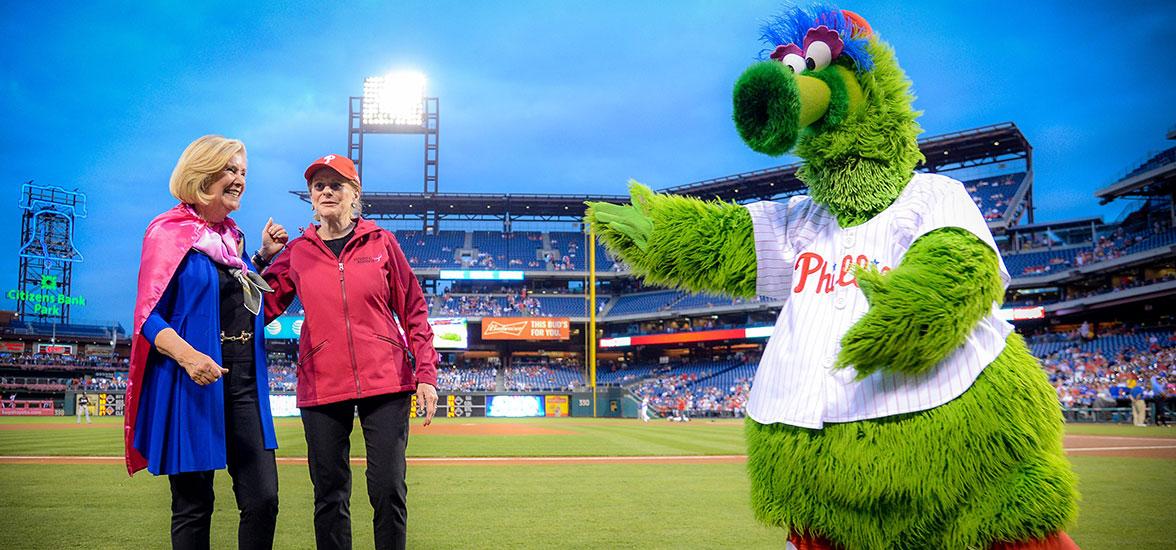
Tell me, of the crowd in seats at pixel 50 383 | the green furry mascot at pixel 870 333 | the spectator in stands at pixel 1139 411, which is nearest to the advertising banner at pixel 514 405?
the crowd in seats at pixel 50 383

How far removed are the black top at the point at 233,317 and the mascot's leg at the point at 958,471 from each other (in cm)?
228

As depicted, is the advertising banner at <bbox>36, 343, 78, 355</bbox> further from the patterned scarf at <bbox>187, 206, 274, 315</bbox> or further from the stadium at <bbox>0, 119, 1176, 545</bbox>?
the patterned scarf at <bbox>187, 206, 274, 315</bbox>

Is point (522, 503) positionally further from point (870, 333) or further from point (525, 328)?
point (525, 328)

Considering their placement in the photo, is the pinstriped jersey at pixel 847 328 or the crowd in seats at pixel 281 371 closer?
the pinstriped jersey at pixel 847 328

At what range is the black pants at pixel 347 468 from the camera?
325 centimetres

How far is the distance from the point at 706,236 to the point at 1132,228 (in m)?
41.0

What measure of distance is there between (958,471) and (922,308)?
20.2 inches

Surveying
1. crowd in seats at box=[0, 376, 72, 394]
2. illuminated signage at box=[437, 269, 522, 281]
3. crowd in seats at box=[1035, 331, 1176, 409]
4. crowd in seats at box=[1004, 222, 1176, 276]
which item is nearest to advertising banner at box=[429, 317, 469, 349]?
illuminated signage at box=[437, 269, 522, 281]

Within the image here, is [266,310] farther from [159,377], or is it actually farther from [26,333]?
[26,333]

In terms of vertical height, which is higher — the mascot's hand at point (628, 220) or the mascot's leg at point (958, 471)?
the mascot's hand at point (628, 220)

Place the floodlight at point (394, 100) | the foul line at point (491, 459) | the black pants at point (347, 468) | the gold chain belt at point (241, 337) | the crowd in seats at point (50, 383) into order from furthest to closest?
the floodlight at point (394, 100), the crowd in seats at point (50, 383), the foul line at point (491, 459), the black pants at point (347, 468), the gold chain belt at point (241, 337)

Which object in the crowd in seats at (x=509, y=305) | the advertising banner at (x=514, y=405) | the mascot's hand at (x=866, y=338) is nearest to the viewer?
the mascot's hand at (x=866, y=338)

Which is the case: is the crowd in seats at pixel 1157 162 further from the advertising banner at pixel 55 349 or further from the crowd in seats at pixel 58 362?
the advertising banner at pixel 55 349

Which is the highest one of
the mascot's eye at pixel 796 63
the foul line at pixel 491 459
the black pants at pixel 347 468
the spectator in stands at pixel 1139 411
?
the mascot's eye at pixel 796 63
